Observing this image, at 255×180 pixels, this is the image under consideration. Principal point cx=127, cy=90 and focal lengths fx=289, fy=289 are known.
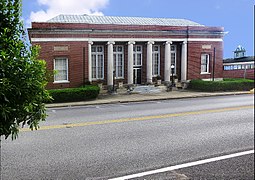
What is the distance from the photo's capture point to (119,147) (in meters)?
5.91

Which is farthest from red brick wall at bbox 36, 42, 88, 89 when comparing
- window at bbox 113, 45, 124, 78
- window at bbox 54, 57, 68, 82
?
window at bbox 113, 45, 124, 78

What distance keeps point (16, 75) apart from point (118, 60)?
24235 mm

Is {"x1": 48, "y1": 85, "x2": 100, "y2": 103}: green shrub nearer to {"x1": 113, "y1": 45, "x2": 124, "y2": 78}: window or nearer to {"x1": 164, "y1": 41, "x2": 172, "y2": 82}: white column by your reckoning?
{"x1": 113, "y1": 45, "x2": 124, "y2": 78}: window

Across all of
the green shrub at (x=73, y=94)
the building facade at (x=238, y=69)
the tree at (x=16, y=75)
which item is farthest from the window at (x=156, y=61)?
the tree at (x=16, y=75)

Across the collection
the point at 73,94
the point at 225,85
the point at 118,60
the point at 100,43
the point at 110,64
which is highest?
the point at 100,43

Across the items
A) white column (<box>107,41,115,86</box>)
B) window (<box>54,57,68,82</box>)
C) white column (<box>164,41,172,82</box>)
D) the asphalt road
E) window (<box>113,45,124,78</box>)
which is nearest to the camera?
the asphalt road

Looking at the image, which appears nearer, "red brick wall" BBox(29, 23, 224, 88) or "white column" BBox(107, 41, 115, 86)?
"red brick wall" BBox(29, 23, 224, 88)

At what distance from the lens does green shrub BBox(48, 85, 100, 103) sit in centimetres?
1717

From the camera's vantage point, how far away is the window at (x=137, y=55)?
2686 cm

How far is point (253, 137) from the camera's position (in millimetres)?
6730

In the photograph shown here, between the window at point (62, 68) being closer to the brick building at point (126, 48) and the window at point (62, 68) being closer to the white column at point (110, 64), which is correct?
the brick building at point (126, 48)

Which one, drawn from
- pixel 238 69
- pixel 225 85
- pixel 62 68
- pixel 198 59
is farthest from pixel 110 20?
pixel 238 69

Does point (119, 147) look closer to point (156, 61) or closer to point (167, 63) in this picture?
point (167, 63)

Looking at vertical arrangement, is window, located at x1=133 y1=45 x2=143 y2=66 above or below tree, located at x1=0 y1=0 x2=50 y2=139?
above
